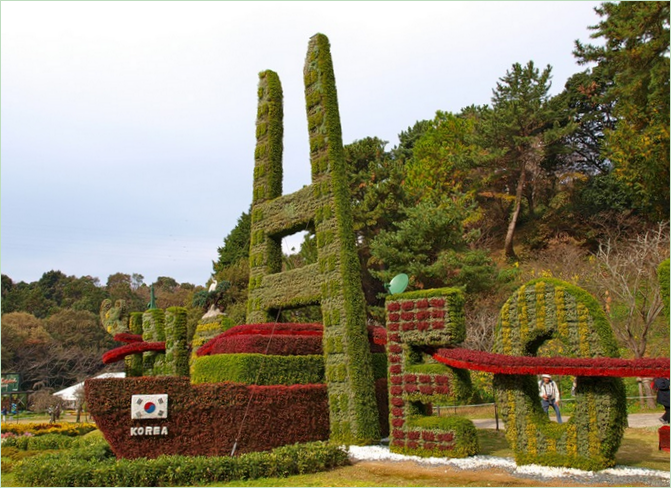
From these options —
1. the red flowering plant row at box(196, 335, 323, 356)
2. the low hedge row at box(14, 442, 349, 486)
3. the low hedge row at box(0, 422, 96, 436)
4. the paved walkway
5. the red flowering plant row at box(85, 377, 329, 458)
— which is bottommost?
the paved walkway

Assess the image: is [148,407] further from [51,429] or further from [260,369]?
[51,429]

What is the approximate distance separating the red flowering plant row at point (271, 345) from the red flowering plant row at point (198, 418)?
43.0 inches

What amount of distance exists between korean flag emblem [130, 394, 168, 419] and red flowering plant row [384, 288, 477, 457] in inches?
178

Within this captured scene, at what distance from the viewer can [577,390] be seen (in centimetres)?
936

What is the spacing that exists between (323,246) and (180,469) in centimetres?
594

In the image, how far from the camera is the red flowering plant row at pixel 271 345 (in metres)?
13.4

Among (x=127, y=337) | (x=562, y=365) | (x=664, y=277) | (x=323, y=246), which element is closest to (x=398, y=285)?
(x=323, y=246)

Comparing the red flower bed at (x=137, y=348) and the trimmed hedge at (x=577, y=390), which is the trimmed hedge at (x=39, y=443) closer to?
the red flower bed at (x=137, y=348)

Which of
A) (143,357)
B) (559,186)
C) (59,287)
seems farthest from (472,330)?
(59,287)

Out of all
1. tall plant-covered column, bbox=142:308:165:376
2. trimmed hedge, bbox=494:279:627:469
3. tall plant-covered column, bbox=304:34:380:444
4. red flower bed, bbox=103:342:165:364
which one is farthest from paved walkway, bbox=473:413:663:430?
tall plant-covered column, bbox=142:308:165:376

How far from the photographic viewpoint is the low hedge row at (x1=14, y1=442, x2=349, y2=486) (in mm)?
9711

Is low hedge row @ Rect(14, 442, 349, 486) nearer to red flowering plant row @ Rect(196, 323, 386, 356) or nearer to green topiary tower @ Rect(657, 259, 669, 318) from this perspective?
red flowering plant row @ Rect(196, 323, 386, 356)

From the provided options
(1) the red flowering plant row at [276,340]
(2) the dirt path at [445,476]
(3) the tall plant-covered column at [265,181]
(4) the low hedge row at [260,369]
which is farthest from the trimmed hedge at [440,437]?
(3) the tall plant-covered column at [265,181]

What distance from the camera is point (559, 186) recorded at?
132 ft
